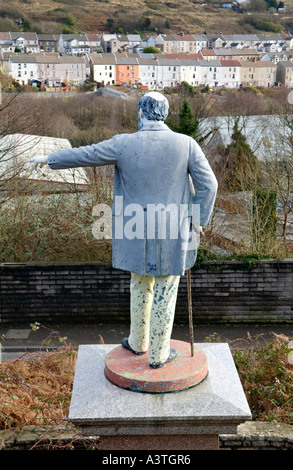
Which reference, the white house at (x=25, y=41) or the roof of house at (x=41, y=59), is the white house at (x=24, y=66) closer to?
the roof of house at (x=41, y=59)

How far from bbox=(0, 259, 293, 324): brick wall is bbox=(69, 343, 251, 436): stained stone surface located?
609 centimetres

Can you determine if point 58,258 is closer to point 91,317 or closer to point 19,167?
point 91,317

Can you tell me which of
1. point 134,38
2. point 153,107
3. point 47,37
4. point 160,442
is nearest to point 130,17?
point 134,38

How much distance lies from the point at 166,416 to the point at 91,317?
22.3ft

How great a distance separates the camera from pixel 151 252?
4812mm

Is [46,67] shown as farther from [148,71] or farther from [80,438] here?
[80,438]

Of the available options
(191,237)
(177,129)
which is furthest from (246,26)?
(191,237)

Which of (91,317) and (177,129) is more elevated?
(177,129)

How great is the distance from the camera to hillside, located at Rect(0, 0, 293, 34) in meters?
140

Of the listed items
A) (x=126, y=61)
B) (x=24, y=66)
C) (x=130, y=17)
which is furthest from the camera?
(x=130, y=17)

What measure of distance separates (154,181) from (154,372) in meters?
1.62

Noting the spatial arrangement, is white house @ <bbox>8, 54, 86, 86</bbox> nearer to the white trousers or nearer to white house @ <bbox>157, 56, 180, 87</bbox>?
white house @ <bbox>157, 56, 180, 87</bbox>

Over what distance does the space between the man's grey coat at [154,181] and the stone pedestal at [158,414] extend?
1.03 meters

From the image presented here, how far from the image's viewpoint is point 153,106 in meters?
4.73
